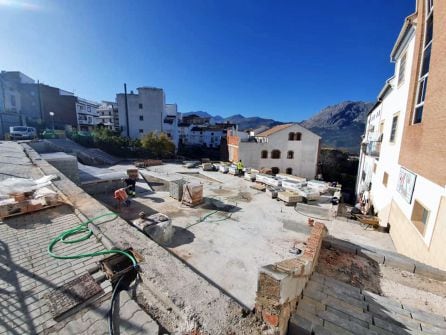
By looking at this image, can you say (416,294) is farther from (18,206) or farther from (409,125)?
(18,206)

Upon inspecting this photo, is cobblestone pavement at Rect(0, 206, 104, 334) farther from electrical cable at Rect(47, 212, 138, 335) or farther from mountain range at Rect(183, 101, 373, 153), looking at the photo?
mountain range at Rect(183, 101, 373, 153)

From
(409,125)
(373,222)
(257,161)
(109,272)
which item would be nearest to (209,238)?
(109,272)

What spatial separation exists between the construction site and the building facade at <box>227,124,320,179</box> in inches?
755

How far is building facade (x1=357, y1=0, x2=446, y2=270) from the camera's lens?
4898 millimetres

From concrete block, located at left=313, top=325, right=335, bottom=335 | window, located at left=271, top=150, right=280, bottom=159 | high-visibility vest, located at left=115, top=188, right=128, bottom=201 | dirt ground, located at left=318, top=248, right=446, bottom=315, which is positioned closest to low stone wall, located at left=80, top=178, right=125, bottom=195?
high-visibility vest, located at left=115, top=188, right=128, bottom=201

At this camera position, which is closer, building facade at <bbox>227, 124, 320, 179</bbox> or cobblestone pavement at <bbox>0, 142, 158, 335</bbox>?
cobblestone pavement at <bbox>0, 142, 158, 335</bbox>

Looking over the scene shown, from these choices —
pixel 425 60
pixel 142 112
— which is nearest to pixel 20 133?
pixel 142 112

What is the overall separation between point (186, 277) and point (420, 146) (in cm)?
770

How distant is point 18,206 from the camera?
14.7 ft

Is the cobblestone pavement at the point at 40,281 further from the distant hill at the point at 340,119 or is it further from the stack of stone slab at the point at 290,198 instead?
the distant hill at the point at 340,119

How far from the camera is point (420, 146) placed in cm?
603

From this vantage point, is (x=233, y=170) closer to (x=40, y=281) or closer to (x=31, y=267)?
(x=31, y=267)

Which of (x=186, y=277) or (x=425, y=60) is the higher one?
(x=425, y=60)

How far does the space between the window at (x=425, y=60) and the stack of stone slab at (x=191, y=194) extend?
9522 mm
